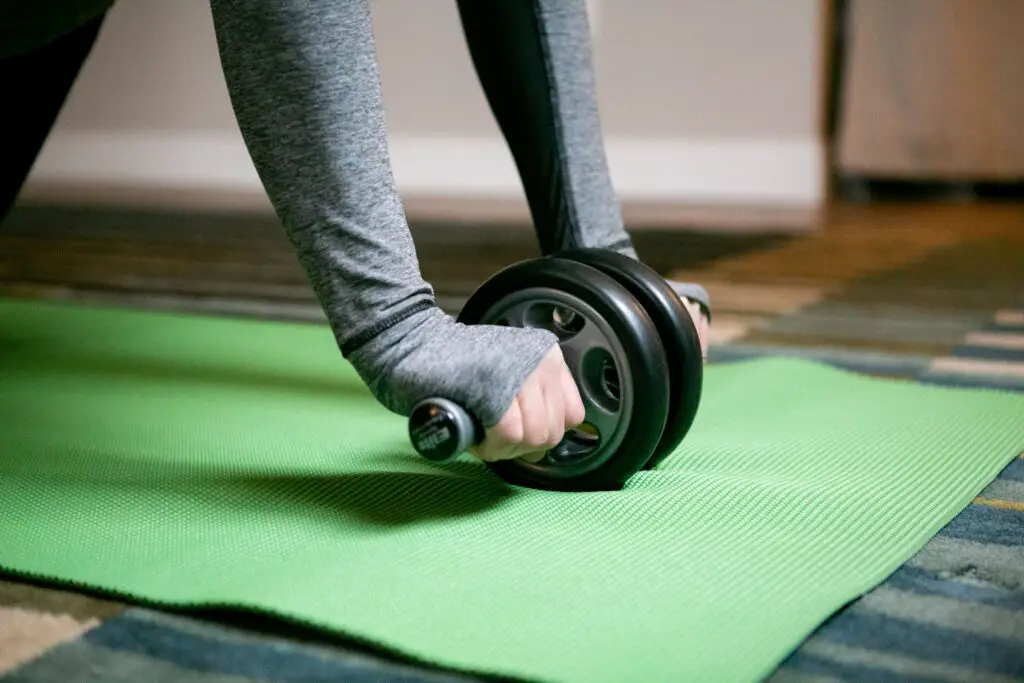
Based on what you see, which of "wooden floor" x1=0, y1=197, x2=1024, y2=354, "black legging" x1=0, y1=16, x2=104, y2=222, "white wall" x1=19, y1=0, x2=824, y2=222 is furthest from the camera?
"white wall" x1=19, y1=0, x2=824, y2=222

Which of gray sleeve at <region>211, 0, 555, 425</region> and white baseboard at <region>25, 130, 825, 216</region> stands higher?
gray sleeve at <region>211, 0, 555, 425</region>

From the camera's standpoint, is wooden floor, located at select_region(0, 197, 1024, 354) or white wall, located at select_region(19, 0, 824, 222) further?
white wall, located at select_region(19, 0, 824, 222)

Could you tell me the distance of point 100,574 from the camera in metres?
0.67

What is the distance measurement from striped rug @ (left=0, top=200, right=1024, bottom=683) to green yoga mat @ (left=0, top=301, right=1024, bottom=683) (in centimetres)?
2

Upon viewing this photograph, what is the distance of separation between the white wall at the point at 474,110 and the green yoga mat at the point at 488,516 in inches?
86.6

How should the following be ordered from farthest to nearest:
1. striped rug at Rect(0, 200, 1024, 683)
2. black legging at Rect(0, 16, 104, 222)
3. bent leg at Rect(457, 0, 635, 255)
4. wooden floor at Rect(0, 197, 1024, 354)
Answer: wooden floor at Rect(0, 197, 1024, 354)
black legging at Rect(0, 16, 104, 222)
bent leg at Rect(457, 0, 635, 255)
striped rug at Rect(0, 200, 1024, 683)

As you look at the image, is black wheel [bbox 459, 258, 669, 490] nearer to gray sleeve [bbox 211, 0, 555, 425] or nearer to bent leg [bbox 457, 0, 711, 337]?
gray sleeve [bbox 211, 0, 555, 425]

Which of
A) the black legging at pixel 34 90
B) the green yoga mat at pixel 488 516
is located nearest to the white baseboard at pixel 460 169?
the black legging at pixel 34 90

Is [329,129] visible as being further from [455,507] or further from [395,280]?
[455,507]

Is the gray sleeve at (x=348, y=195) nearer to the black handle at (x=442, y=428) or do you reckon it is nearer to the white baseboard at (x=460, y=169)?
the black handle at (x=442, y=428)

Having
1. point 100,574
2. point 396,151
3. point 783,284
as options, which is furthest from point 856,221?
point 100,574

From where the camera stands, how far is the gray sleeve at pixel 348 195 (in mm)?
696

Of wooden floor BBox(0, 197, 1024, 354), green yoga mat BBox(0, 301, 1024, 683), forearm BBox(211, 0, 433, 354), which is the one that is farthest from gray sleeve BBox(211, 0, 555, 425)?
wooden floor BBox(0, 197, 1024, 354)

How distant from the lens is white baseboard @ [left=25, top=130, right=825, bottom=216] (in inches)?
128
